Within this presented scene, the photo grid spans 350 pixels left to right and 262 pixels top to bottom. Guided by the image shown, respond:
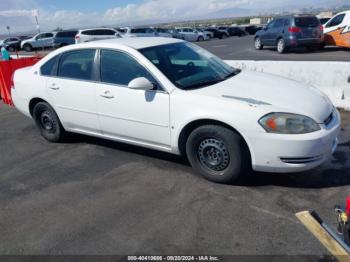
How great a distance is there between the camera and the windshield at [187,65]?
425cm

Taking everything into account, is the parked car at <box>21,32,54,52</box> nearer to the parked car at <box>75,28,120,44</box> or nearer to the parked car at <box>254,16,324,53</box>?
the parked car at <box>75,28,120,44</box>

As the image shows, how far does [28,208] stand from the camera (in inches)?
151

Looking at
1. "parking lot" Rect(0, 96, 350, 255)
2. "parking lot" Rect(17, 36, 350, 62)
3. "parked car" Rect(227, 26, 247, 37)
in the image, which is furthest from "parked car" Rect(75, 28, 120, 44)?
"parking lot" Rect(0, 96, 350, 255)

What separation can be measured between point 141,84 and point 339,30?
14426 millimetres

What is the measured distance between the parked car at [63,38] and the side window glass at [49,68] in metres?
28.6

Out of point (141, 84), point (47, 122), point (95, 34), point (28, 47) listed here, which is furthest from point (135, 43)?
point (28, 47)

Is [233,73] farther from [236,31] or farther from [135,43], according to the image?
[236,31]

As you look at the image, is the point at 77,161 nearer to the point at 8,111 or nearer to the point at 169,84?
the point at 169,84

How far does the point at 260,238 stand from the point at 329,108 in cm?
177

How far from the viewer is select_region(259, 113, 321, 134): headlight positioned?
3.55m

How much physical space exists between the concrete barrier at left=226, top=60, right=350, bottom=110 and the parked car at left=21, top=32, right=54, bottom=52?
30.8 metres

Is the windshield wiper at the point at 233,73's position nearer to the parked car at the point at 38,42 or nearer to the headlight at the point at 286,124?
the headlight at the point at 286,124

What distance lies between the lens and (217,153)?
12.9 feet

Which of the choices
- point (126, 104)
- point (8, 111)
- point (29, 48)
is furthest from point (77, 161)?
point (29, 48)
